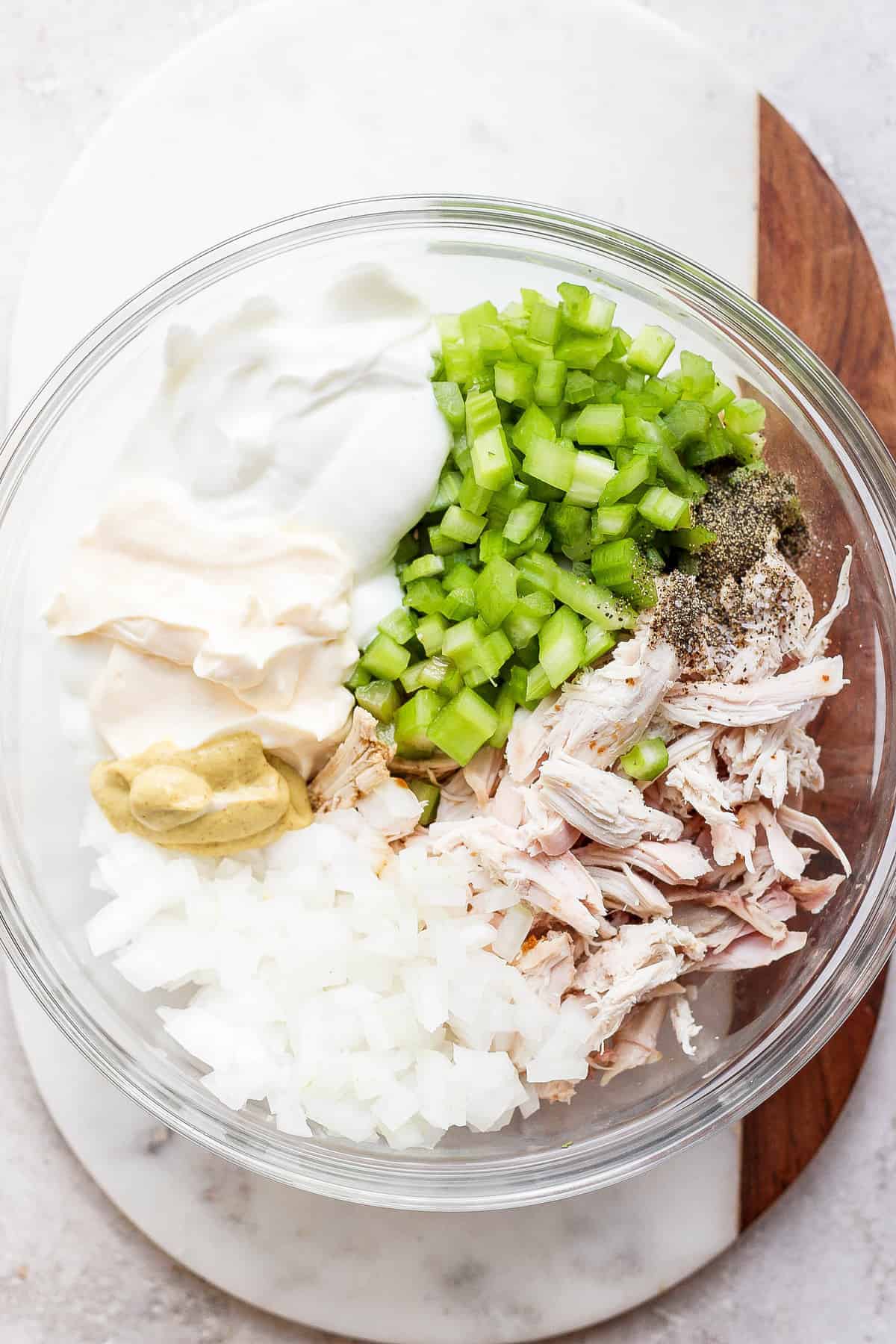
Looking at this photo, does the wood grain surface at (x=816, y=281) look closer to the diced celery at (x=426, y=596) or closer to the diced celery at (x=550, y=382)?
the diced celery at (x=550, y=382)

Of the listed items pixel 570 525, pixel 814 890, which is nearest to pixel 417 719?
pixel 570 525

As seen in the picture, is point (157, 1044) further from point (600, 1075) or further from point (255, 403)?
point (255, 403)

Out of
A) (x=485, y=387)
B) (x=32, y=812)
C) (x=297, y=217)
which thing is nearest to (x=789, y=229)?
(x=485, y=387)

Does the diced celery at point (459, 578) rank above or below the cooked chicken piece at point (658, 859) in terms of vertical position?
above

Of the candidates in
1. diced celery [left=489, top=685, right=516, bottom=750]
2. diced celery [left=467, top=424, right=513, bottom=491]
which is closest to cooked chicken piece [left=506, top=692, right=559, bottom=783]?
diced celery [left=489, top=685, right=516, bottom=750]

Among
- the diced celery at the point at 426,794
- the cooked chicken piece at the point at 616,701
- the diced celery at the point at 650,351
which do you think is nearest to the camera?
the cooked chicken piece at the point at 616,701

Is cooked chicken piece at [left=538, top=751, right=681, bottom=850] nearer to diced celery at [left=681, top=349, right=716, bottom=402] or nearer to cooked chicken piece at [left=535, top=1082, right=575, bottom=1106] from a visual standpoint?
cooked chicken piece at [left=535, top=1082, right=575, bottom=1106]

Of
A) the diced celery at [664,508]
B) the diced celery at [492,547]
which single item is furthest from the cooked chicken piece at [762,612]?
the diced celery at [492,547]
